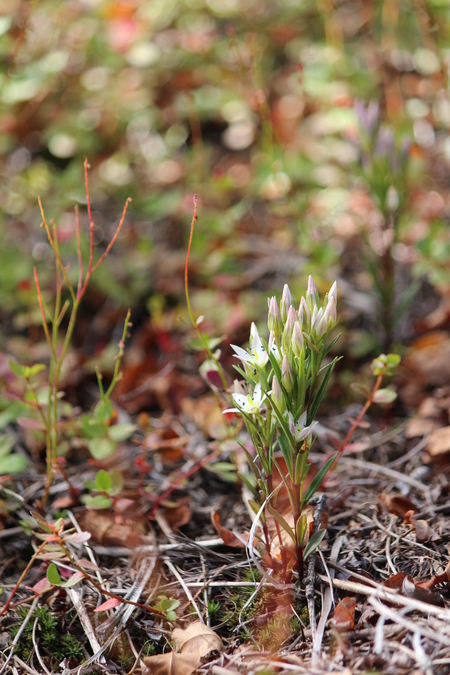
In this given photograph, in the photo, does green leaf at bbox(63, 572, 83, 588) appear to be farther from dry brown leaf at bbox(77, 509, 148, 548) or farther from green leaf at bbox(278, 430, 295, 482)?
green leaf at bbox(278, 430, 295, 482)

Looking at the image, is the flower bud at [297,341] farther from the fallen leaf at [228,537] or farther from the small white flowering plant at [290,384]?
the fallen leaf at [228,537]

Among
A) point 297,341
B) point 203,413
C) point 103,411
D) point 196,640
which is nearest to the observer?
point 297,341

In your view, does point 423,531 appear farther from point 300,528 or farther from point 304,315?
point 304,315

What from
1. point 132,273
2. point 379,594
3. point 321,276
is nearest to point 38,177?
point 132,273

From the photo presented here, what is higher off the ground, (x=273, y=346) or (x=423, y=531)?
(x=273, y=346)

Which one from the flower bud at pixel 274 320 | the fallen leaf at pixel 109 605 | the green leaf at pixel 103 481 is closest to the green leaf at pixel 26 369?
the green leaf at pixel 103 481

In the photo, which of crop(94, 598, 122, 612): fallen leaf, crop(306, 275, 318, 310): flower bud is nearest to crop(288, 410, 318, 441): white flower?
crop(306, 275, 318, 310): flower bud

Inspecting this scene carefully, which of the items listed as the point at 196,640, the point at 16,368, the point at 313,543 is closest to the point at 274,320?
the point at 313,543
